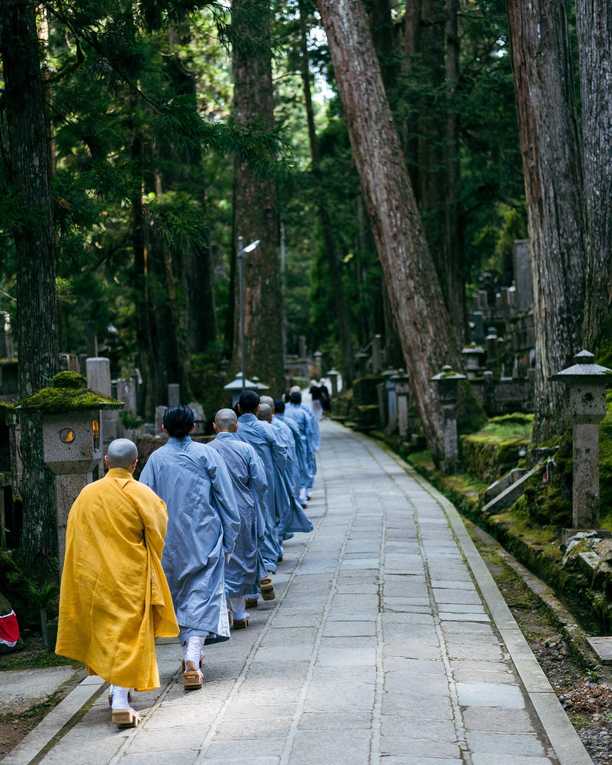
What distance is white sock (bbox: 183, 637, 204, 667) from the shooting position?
273 inches

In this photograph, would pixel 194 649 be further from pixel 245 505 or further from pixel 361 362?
pixel 361 362

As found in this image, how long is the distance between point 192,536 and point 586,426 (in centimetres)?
399

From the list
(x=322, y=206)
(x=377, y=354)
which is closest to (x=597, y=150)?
(x=322, y=206)

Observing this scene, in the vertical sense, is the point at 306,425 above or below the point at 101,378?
below

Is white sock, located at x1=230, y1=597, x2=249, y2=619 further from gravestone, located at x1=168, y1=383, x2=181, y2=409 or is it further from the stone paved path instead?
gravestone, located at x1=168, y1=383, x2=181, y2=409

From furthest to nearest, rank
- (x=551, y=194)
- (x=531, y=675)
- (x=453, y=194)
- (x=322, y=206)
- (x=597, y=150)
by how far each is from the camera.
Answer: (x=322, y=206) < (x=453, y=194) < (x=551, y=194) < (x=597, y=150) < (x=531, y=675)

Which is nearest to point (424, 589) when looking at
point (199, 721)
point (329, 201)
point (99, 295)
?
point (199, 721)

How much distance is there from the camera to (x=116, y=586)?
6.21 metres

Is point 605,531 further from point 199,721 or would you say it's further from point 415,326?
point 415,326

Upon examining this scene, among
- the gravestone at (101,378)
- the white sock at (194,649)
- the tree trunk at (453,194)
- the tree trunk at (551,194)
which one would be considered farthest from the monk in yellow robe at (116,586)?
the tree trunk at (453,194)

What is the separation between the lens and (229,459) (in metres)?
9.09

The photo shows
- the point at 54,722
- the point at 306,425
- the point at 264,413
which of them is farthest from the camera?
the point at 306,425

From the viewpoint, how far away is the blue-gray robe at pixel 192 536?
7.16 meters

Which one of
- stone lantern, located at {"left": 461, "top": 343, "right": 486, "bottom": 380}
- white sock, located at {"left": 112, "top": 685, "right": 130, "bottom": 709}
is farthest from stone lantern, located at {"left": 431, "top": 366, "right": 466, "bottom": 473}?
white sock, located at {"left": 112, "top": 685, "right": 130, "bottom": 709}
